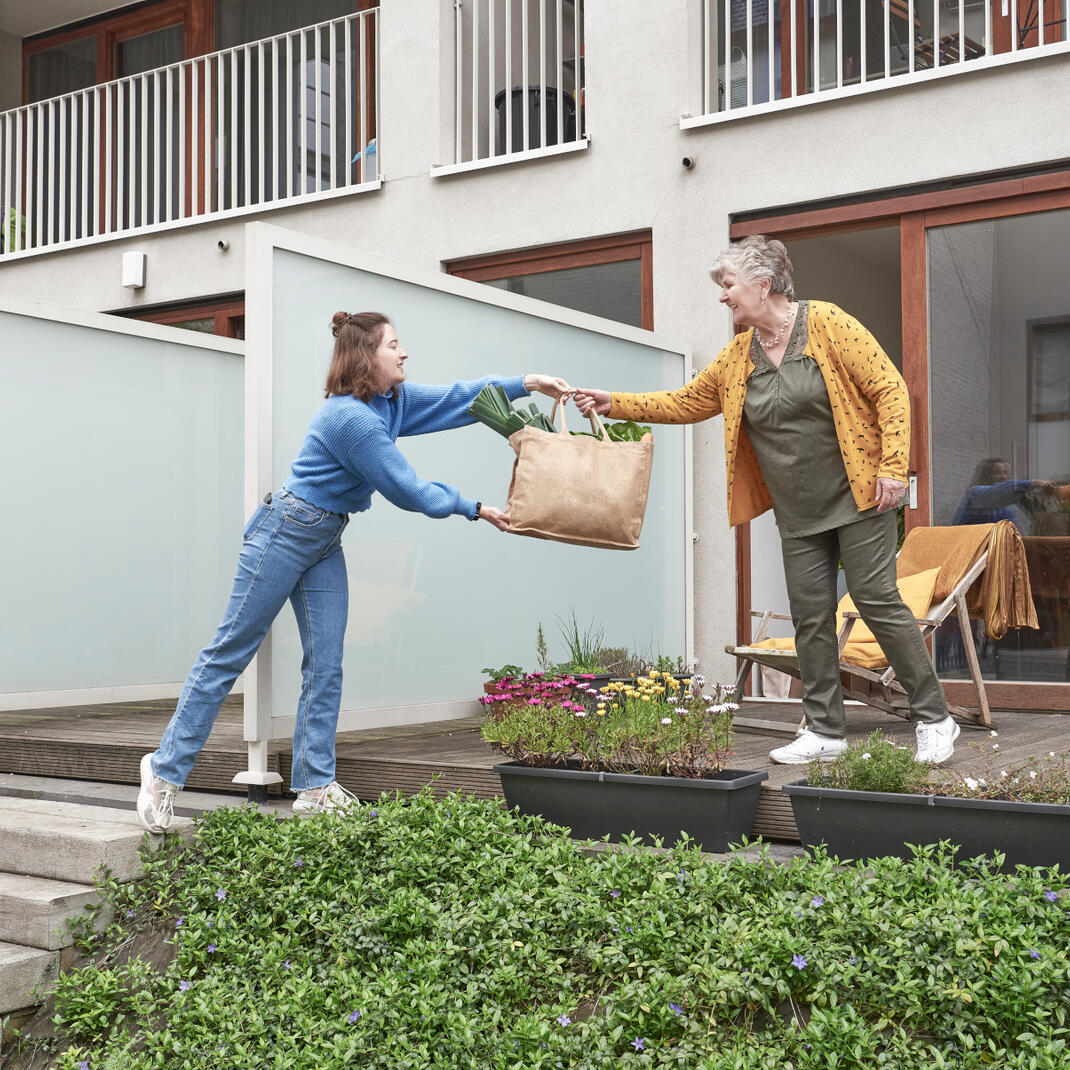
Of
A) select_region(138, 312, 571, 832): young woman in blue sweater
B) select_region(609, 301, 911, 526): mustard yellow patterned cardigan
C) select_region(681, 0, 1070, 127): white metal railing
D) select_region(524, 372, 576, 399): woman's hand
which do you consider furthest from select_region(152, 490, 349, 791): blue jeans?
select_region(681, 0, 1070, 127): white metal railing

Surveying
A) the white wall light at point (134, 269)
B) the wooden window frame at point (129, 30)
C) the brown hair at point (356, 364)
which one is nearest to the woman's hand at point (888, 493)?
the brown hair at point (356, 364)

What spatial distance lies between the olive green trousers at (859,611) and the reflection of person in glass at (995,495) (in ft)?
7.29

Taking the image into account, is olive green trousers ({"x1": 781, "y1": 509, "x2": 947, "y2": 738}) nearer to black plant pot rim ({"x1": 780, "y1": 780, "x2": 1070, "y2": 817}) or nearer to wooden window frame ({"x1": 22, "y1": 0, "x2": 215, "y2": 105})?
black plant pot rim ({"x1": 780, "y1": 780, "x2": 1070, "y2": 817})

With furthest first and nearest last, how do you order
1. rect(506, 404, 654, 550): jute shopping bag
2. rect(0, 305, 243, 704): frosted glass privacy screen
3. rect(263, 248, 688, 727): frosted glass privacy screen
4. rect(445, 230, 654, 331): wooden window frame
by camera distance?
rect(445, 230, 654, 331): wooden window frame → rect(0, 305, 243, 704): frosted glass privacy screen → rect(263, 248, 688, 727): frosted glass privacy screen → rect(506, 404, 654, 550): jute shopping bag

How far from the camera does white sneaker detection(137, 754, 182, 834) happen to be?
353 centimetres

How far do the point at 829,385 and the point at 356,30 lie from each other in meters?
6.92

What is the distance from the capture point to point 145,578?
6492mm

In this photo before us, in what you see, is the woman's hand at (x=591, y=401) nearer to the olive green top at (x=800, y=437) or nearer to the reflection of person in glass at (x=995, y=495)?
the olive green top at (x=800, y=437)

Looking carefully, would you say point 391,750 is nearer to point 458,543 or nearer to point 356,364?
point 458,543

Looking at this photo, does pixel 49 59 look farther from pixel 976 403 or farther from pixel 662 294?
pixel 976 403

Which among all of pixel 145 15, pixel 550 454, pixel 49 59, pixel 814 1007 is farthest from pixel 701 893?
pixel 49 59

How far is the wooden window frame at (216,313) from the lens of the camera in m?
8.61

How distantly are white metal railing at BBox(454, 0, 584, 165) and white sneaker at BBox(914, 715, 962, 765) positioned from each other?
466 centimetres

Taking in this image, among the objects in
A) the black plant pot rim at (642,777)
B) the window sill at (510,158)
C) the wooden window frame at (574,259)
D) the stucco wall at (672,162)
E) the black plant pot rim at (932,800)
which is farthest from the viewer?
the window sill at (510,158)
